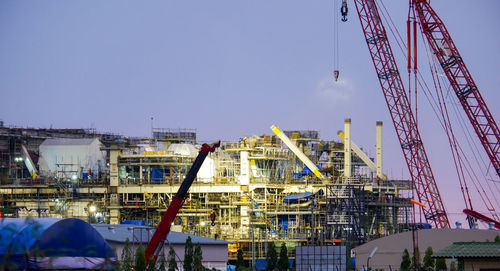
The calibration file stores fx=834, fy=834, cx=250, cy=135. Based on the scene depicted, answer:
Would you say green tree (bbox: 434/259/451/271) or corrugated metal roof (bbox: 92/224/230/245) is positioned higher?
corrugated metal roof (bbox: 92/224/230/245)

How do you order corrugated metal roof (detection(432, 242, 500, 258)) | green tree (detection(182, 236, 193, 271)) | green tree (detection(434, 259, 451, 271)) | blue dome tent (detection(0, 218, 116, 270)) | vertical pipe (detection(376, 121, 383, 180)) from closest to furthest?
blue dome tent (detection(0, 218, 116, 270))
corrugated metal roof (detection(432, 242, 500, 258))
green tree (detection(434, 259, 451, 271))
green tree (detection(182, 236, 193, 271))
vertical pipe (detection(376, 121, 383, 180))

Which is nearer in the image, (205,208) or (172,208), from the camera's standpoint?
(172,208)

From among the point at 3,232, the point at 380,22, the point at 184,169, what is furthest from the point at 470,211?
the point at 3,232

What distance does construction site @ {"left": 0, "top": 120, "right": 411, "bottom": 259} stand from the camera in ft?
343

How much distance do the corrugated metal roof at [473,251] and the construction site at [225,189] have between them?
46.3 meters

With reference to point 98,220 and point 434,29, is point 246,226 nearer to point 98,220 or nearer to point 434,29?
point 98,220

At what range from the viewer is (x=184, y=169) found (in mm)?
113375

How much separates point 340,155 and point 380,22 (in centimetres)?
2214

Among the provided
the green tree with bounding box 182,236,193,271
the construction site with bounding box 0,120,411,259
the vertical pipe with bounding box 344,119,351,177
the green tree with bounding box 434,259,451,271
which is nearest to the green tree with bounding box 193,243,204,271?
the green tree with bounding box 182,236,193,271

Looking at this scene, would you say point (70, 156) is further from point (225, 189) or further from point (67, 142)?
point (225, 189)

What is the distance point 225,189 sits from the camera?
109 m

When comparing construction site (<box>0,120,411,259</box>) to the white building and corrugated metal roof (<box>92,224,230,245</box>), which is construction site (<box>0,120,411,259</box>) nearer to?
the white building

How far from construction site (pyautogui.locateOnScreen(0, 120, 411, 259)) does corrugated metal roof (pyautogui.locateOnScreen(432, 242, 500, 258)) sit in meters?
46.3

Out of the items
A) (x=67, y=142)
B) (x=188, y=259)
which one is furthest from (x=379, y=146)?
(x=188, y=259)
